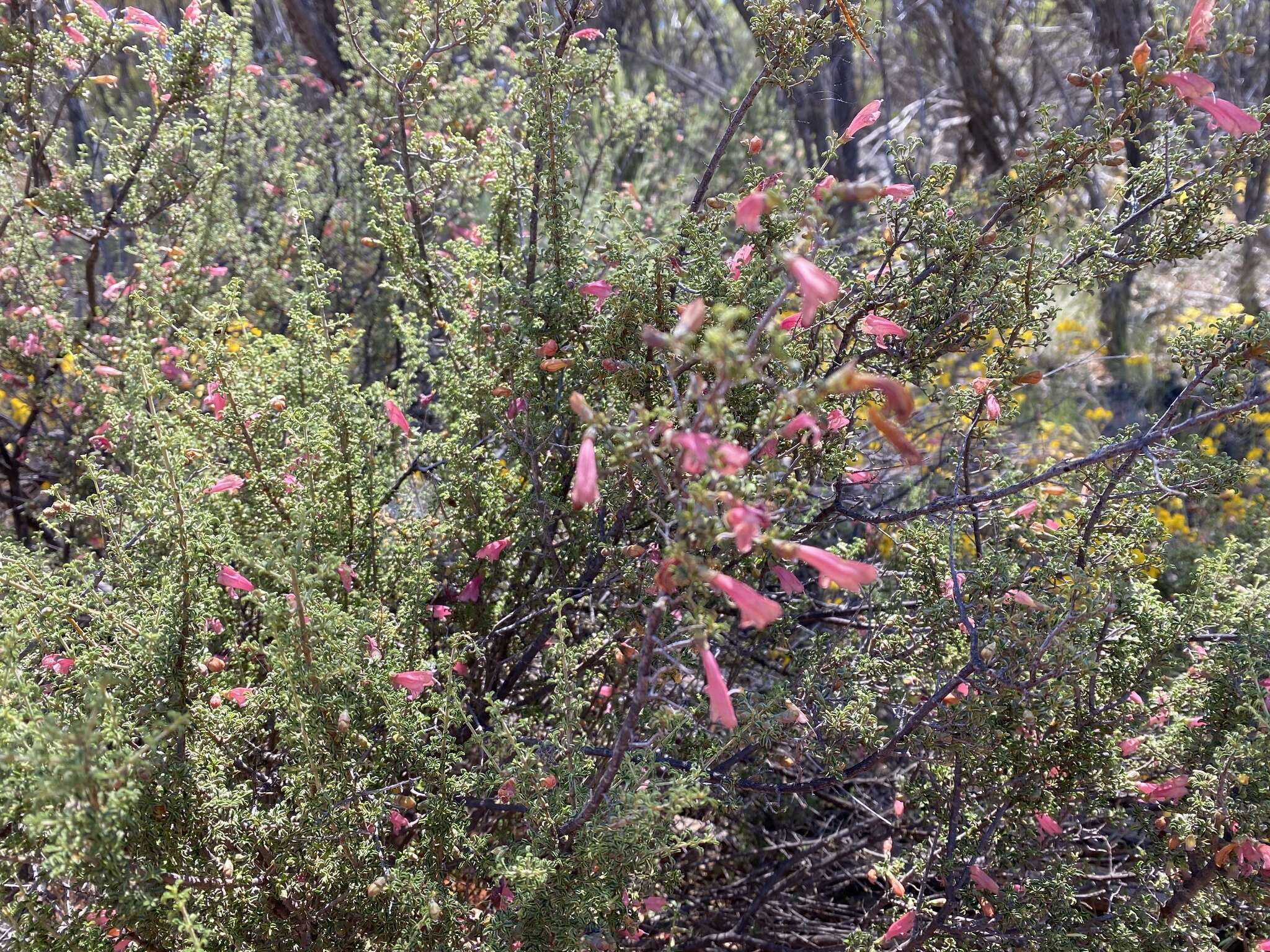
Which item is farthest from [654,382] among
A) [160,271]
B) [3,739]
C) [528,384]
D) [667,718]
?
[160,271]

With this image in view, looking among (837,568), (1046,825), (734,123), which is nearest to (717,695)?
(837,568)

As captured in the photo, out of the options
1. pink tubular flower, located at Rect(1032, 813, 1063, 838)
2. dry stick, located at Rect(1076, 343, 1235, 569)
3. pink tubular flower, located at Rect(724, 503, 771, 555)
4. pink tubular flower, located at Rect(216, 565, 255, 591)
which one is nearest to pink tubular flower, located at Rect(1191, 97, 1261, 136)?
dry stick, located at Rect(1076, 343, 1235, 569)

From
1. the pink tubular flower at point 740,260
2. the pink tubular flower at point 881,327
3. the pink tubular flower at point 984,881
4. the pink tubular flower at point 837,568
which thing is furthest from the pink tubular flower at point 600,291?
the pink tubular flower at point 984,881

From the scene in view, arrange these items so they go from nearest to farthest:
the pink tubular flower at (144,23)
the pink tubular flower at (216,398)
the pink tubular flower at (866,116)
Result: the pink tubular flower at (866,116) < the pink tubular flower at (216,398) < the pink tubular flower at (144,23)

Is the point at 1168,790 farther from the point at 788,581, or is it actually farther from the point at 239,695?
the point at 239,695

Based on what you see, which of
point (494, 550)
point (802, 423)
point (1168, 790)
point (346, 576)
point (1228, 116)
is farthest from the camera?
point (494, 550)

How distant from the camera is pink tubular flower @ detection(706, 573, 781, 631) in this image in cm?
110

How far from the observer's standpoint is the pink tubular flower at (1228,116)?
62.5 inches

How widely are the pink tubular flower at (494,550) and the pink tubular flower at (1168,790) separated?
4.70 ft

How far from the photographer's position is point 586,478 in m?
1.24

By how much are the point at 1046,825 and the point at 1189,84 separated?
4.74ft

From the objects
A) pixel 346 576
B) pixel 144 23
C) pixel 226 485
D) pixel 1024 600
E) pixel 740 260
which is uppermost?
pixel 144 23

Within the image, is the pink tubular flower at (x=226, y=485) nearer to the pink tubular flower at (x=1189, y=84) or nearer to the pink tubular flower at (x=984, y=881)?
the pink tubular flower at (x=984, y=881)

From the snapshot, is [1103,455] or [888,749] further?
[888,749]
